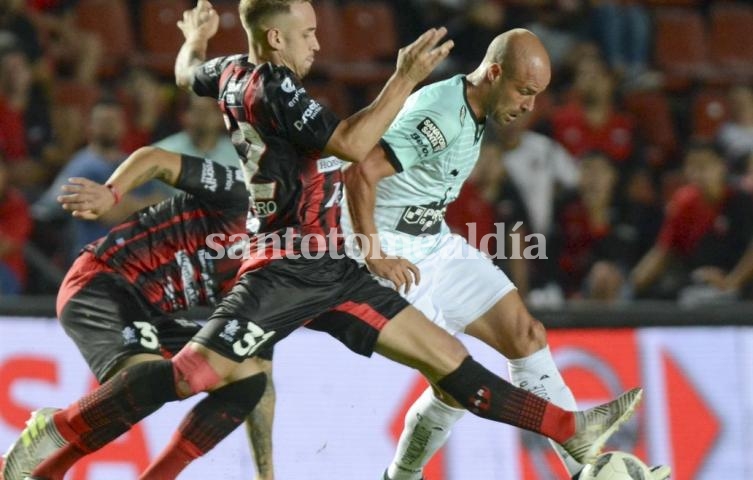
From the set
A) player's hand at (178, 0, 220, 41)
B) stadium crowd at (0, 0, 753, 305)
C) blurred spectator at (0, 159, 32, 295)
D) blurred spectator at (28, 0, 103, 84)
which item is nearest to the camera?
player's hand at (178, 0, 220, 41)

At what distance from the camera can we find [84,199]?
4.79 m

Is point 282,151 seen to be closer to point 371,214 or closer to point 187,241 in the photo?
point 371,214

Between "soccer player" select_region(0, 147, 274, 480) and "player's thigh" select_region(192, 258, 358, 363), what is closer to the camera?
"player's thigh" select_region(192, 258, 358, 363)

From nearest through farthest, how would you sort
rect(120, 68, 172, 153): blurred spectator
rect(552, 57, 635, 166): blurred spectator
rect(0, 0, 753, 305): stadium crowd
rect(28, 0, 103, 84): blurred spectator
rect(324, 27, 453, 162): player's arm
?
rect(324, 27, 453, 162): player's arm, rect(0, 0, 753, 305): stadium crowd, rect(120, 68, 172, 153): blurred spectator, rect(28, 0, 103, 84): blurred spectator, rect(552, 57, 635, 166): blurred spectator

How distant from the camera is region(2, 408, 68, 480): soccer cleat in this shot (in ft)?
15.9

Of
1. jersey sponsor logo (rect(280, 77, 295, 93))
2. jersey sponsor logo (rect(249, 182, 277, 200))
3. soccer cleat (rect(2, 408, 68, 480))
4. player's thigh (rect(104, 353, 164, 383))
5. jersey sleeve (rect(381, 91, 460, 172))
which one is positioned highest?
jersey sponsor logo (rect(280, 77, 295, 93))

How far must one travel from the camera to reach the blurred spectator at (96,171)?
24.7 ft

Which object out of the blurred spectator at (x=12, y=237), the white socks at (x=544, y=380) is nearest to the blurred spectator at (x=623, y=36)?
the blurred spectator at (x=12, y=237)

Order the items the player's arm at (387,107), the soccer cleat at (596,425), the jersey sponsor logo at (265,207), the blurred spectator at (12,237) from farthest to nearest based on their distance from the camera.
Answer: the blurred spectator at (12,237)
the soccer cleat at (596,425)
the jersey sponsor logo at (265,207)
the player's arm at (387,107)

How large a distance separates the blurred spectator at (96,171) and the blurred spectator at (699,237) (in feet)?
10.2

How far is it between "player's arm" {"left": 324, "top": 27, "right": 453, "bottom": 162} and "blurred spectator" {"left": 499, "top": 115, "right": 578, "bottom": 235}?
3983mm

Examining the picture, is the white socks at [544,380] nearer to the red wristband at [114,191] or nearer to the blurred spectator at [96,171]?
the red wristband at [114,191]

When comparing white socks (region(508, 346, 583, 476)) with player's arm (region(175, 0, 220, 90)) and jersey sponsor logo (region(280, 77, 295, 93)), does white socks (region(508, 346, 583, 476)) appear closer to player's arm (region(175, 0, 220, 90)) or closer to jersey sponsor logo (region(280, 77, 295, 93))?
jersey sponsor logo (region(280, 77, 295, 93))

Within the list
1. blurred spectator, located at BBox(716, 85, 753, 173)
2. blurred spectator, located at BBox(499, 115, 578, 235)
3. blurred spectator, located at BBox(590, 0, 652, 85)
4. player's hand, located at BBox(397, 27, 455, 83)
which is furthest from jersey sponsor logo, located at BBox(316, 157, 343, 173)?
blurred spectator, located at BBox(590, 0, 652, 85)
